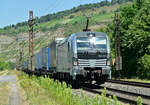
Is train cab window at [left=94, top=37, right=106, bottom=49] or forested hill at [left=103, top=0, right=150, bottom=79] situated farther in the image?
forested hill at [left=103, top=0, right=150, bottom=79]

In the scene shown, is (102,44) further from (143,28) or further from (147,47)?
(143,28)

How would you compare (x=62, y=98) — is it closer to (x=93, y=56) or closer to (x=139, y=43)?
(x=93, y=56)

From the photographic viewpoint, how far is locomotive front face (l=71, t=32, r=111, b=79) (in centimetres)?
2052

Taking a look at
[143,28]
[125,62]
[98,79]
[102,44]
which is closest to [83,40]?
[102,44]

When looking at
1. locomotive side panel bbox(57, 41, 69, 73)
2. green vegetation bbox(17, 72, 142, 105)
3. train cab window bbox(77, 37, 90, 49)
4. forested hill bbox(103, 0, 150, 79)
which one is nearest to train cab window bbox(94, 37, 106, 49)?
train cab window bbox(77, 37, 90, 49)

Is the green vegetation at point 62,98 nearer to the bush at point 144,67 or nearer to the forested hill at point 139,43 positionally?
the bush at point 144,67

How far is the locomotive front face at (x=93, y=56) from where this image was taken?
20516 millimetres

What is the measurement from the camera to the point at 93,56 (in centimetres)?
2067

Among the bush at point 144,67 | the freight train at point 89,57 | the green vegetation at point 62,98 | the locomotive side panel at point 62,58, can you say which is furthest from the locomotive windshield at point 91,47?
the bush at point 144,67

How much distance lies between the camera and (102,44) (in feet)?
69.7

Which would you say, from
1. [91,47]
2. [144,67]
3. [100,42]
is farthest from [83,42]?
[144,67]

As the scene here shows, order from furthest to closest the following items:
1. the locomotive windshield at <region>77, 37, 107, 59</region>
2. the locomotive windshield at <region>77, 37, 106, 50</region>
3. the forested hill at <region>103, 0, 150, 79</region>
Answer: the forested hill at <region>103, 0, 150, 79</region> → the locomotive windshield at <region>77, 37, 106, 50</region> → the locomotive windshield at <region>77, 37, 107, 59</region>

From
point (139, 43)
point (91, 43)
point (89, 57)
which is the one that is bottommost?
point (89, 57)

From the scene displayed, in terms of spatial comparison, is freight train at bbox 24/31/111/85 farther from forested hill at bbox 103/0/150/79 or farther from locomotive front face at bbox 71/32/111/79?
forested hill at bbox 103/0/150/79
